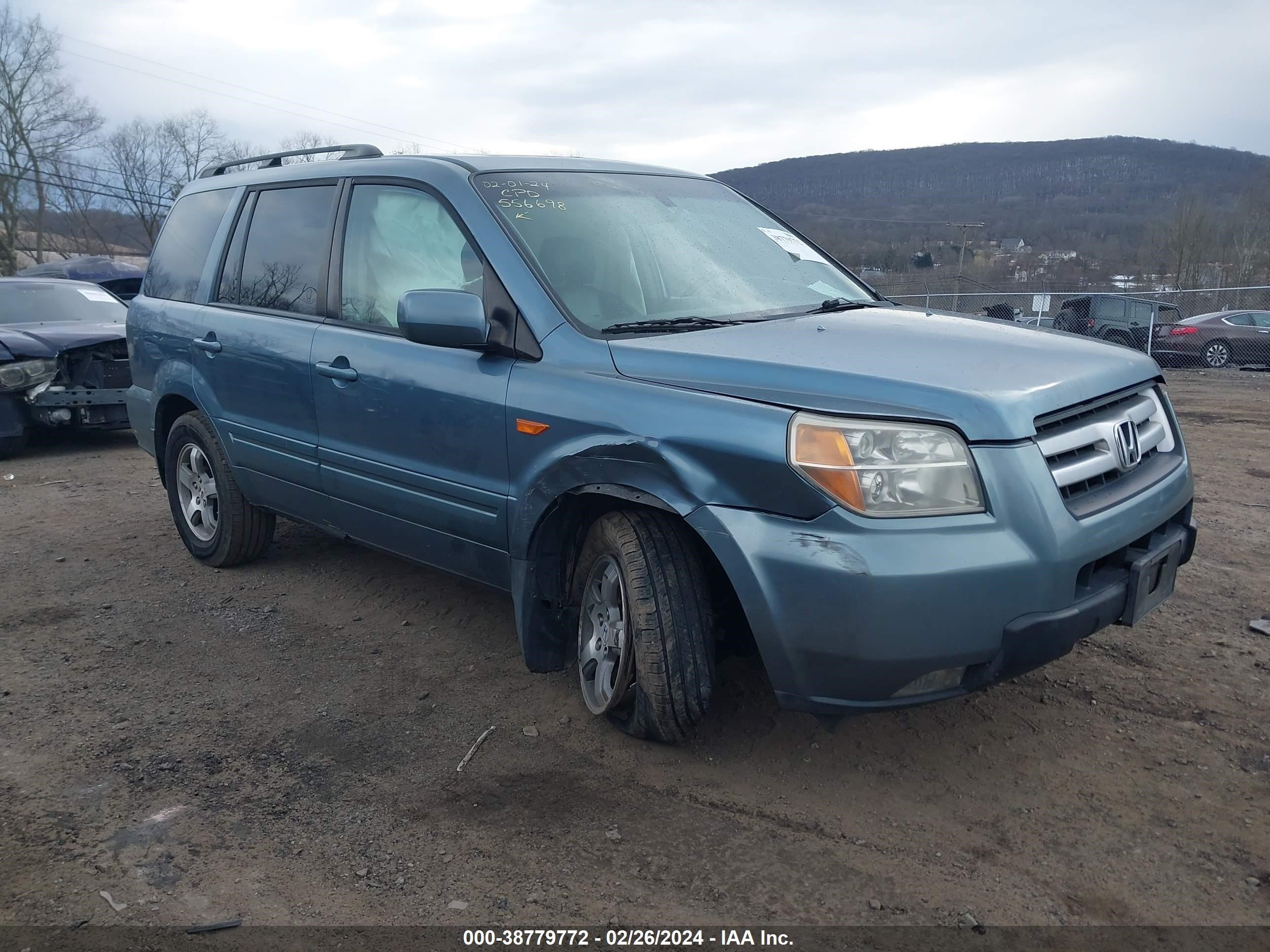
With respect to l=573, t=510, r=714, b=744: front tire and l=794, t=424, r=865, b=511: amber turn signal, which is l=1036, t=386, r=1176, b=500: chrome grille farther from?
l=573, t=510, r=714, b=744: front tire

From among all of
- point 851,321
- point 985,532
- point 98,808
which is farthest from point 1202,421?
point 98,808

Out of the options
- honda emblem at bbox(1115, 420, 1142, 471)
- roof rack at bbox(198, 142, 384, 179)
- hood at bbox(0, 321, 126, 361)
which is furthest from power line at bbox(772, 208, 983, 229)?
honda emblem at bbox(1115, 420, 1142, 471)

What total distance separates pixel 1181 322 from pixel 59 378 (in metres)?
18.1

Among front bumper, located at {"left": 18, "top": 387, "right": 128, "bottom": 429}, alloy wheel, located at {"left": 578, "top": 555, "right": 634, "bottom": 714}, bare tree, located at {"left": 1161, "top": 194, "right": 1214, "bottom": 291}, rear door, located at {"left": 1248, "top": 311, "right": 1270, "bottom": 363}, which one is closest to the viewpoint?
alloy wheel, located at {"left": 578, "top": 555, "right": 634, "bottom": 714}

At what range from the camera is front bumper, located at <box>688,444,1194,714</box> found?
246 centimetres

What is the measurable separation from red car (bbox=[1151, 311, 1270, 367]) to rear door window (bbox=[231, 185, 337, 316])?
17628 millimetres

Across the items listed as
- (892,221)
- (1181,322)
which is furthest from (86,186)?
(1181,322)

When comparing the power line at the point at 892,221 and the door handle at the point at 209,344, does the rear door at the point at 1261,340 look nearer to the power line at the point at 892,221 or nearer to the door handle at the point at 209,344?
the door handle at the point at 209,344

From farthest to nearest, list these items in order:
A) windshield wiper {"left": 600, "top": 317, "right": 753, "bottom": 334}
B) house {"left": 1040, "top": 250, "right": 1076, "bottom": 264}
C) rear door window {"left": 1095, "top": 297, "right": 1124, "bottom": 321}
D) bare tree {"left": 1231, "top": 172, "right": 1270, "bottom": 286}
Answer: house {"left": 1040, "top": 250, "right": 1076, "bottom": 264} < bare tree {"left": 1231, "top": 172, "right": 1270, "bottom": 286} < rear door window {"left": 1095, "top": 297, "right": 1124, "bottom": 321} < windshield wiper {"left": 600, "top": 317, "right": 753, "bottom": 334}

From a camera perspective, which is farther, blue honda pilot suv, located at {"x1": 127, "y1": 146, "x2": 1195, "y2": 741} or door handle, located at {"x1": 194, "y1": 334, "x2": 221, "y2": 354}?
door handle, located at {"x1": 194, "y1": 334, "x2": 221, "y2": 354}

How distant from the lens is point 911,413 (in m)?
2.55

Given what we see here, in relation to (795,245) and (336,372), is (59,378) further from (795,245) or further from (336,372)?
(795,245)

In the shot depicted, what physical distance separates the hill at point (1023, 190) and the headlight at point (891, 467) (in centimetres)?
3459

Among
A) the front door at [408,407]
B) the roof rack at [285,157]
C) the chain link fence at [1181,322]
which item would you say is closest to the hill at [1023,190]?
the chain link fence at [1181,322]
